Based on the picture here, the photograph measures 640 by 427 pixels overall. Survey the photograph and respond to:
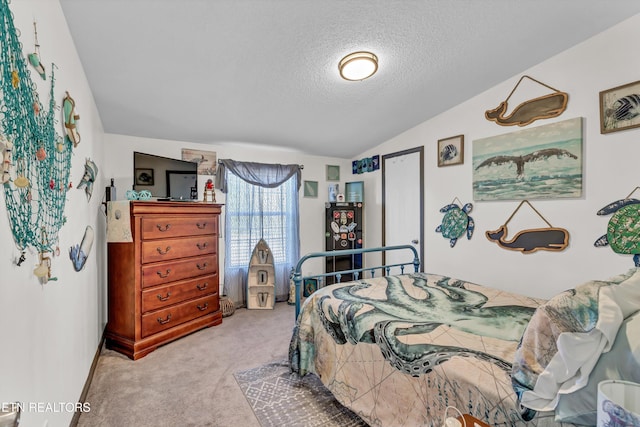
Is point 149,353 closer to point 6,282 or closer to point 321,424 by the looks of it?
point 321,424

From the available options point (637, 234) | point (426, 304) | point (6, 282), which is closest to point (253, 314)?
point (426, 304)

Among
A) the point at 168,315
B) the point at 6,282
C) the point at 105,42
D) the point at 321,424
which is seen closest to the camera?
the point at 6,282

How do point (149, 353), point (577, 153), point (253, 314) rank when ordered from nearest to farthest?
point (577, 153), point (149, 353), point (253, 314)

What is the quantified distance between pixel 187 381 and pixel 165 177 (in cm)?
203

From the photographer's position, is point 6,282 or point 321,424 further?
point 321,424

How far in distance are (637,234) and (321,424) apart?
253cm

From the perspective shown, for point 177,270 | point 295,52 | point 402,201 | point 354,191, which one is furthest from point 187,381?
point 354,191

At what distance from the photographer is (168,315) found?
282 centimetres

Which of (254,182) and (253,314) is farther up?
(254,182)

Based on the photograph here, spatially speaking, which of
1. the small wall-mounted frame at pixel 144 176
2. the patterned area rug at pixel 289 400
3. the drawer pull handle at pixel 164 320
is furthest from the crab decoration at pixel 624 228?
the small wall-mounted frame at pixel 144 176

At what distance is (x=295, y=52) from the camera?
7.29 ft

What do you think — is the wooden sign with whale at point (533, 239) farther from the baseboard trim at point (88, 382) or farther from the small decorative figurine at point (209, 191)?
the baseboard trim at point (88, 382)

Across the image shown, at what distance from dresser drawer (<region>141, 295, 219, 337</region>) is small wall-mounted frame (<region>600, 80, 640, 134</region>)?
3.93 m

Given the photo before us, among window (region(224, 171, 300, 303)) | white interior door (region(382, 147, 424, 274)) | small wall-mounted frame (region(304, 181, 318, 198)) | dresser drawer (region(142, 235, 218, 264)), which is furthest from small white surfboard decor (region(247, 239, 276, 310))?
white interior door (region(382, 147, 424, 274))
